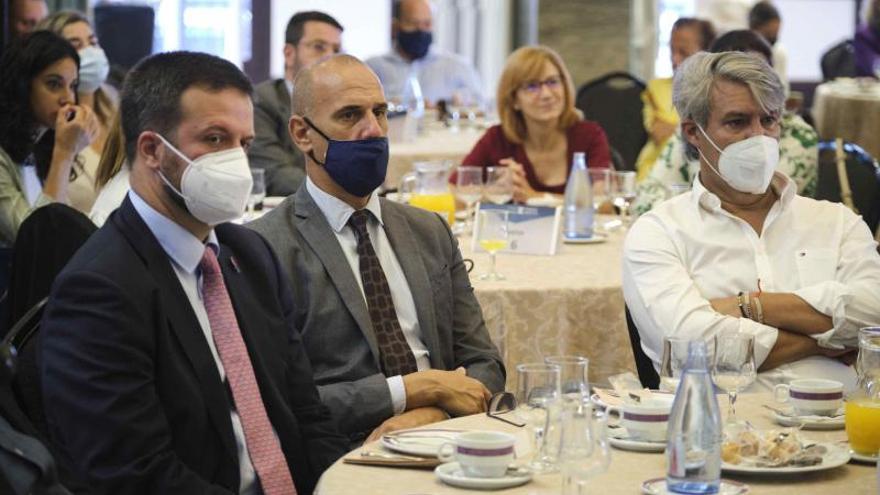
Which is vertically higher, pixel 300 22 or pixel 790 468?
pixel 300 22

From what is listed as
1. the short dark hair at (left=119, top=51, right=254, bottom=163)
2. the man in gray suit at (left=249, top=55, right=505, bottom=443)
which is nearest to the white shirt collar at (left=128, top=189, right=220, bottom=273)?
the short dark hair at (left=119, top=51, right=254, bottom=163)

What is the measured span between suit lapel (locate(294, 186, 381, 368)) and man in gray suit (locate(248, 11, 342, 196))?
3.05 meters

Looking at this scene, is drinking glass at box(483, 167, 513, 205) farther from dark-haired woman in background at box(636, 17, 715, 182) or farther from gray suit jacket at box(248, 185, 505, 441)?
dark-haired woman in background at box(636, 17, 715, 182)

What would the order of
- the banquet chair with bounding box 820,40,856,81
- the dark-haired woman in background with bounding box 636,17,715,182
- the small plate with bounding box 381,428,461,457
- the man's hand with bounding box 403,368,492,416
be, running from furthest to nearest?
1. the banquet chair with bounding box 820,40,856,81
2. the dark-haired woman in background with bounding box 636,17,715,182
3. the man's hand with bounding box 403,368,492,416
4. the small plate with bounding box 381,428,461,457

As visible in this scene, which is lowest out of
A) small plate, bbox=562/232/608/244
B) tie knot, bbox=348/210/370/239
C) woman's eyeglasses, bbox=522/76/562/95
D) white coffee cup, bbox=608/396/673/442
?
small plate, bbox=562/232/608/244

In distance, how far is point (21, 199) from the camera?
530 centimetres

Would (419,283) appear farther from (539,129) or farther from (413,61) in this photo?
(413,61)

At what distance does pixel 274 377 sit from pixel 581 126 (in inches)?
144

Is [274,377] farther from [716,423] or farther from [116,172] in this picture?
[116,172]

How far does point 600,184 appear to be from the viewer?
541 cm

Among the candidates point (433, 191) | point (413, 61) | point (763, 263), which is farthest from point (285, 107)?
point (763, 263)

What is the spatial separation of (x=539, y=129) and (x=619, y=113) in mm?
2314

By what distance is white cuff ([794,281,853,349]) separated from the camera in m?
3.43

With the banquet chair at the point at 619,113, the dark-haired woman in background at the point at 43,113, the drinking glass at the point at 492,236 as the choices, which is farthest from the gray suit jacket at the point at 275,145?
the drinking glass at the point at 492,236
